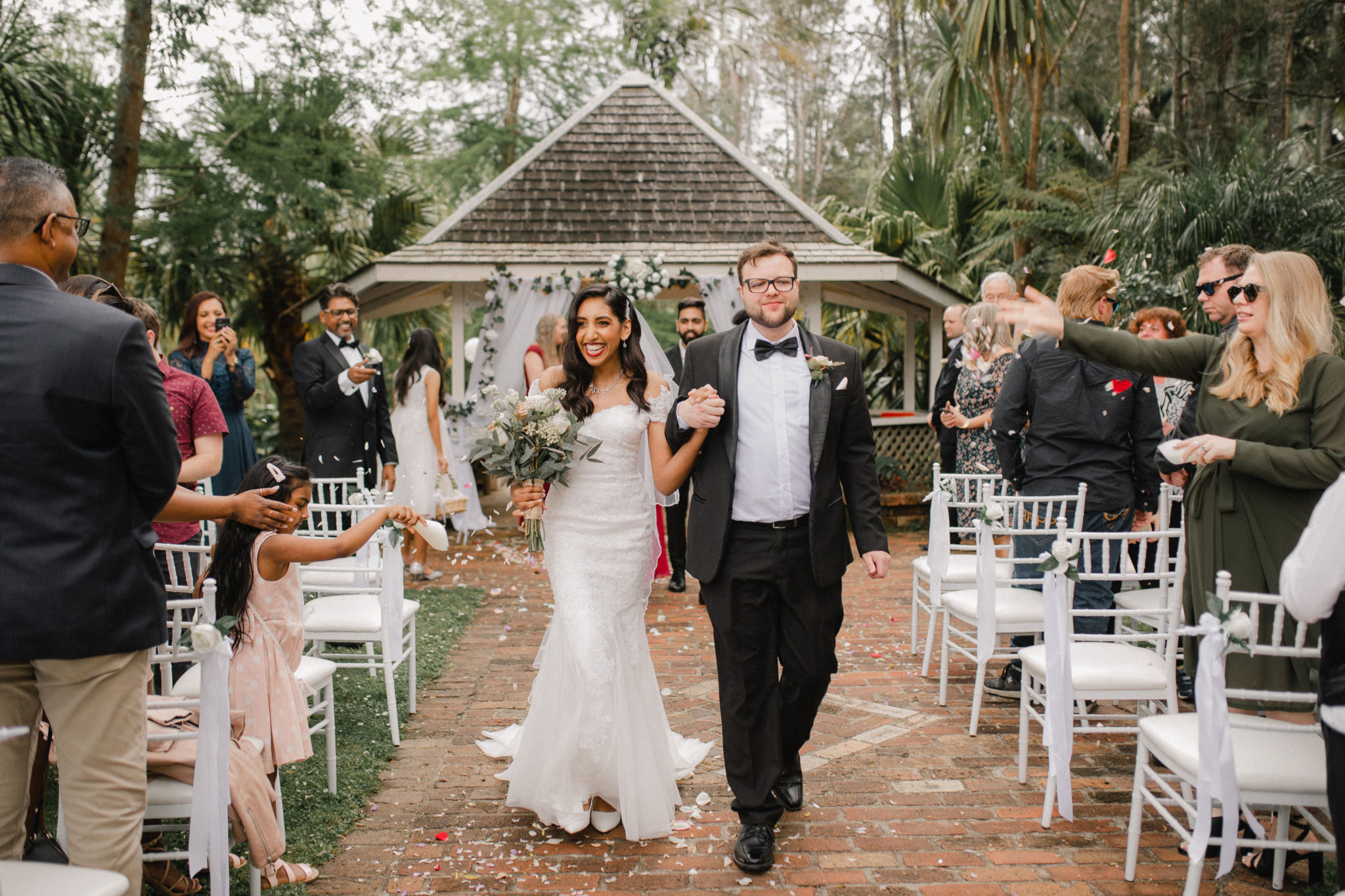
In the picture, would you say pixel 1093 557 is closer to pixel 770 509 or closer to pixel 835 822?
pixel 835 822

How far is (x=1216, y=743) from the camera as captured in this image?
8.97ft

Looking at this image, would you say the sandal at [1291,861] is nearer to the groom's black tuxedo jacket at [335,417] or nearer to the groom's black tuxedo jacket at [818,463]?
the groom's black tuxedo jacket at [818,463]

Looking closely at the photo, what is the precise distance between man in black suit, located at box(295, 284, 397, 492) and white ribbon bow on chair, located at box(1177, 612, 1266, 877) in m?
5.59

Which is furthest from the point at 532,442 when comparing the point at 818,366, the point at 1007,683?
the point at 1007,683

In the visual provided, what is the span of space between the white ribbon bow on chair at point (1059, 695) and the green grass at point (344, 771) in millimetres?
2792

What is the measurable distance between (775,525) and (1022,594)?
2146mm

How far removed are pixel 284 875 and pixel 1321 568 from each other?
333cm

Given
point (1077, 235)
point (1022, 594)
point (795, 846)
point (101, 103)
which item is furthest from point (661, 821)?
point (1077, 235)

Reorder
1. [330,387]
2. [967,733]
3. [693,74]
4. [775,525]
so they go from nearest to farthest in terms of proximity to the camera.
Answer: [775,525] → [967,733] → [330,387] → [693,74]

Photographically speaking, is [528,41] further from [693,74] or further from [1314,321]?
[1314,321]

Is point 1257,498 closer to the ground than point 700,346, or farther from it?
closer to the ground

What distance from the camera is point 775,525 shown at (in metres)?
3.53

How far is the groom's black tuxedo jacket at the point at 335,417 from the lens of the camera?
701cm

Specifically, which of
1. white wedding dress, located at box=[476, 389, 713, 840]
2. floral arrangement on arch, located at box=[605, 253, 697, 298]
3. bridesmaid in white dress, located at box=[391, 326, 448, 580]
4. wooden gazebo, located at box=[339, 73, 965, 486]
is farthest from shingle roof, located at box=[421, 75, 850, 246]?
Result: white wedding dress, located at box=[476, 389, 713, 840]
